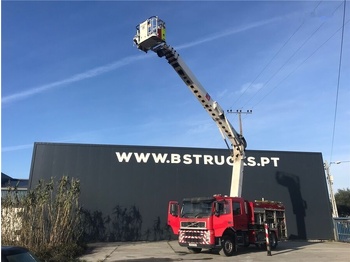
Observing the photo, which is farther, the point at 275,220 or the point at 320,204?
the point at 320,204

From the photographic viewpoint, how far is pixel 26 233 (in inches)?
545

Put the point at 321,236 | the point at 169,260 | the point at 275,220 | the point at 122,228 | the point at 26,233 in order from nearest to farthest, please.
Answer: the point at 169,260
the point at 26,233
the point at 275,220
the point at 122,228
the point at 321,236

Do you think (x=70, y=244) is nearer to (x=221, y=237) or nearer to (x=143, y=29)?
(x=221, y=237)

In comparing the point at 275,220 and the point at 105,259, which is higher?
the point at 275,220

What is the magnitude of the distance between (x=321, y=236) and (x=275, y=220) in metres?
8.53

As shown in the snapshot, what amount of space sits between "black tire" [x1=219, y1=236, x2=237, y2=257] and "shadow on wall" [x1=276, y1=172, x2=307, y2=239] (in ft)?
34.0

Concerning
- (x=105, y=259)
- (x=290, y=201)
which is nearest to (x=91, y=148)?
(x=105, y=259)

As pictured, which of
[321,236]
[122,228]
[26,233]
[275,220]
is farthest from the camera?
[321,236]

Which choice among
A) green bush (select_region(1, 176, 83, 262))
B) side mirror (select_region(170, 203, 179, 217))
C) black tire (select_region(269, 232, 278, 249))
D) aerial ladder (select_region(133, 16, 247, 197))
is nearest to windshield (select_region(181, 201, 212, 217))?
side mirror (select_region(170, 203, 179, 217))

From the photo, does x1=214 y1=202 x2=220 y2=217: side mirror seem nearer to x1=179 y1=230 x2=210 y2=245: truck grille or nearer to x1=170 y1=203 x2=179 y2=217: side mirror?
x1=179 y1=230 x2=210 y2=245: truck grille

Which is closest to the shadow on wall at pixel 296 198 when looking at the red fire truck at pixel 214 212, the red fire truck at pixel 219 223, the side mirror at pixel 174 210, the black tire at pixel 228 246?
the red fire truck at pixel 214 212

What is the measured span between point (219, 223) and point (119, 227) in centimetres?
973

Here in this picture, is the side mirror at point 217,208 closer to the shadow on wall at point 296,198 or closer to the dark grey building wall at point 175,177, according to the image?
the dark grey building wall at point 175,177

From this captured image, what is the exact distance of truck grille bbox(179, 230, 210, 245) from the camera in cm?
1402
